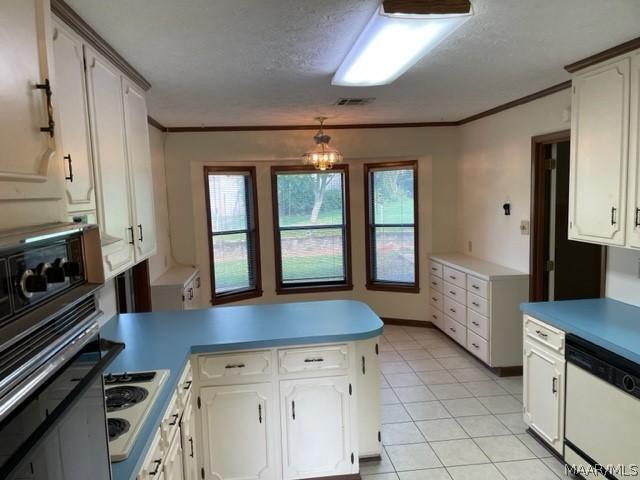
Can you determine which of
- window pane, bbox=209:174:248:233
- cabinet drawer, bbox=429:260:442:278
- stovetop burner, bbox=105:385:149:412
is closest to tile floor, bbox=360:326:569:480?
cabinet drawer, bbox=429:260:442:278

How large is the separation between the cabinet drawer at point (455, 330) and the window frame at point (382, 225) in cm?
66

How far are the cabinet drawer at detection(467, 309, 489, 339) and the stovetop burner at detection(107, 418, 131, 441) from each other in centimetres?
333

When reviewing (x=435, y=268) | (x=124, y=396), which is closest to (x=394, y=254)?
(x=435, y=268)

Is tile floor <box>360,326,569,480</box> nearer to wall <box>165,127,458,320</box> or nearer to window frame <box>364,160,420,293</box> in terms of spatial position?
window frame <box>364,160,420,293</box>

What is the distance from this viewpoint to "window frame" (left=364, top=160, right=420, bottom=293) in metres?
5.39

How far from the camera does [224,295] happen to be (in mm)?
5199

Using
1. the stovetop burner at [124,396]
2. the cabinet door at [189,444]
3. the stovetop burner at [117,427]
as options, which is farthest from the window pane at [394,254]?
the stovetop burner at [117,427]

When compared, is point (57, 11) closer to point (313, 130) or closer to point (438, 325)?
point (313, 130)

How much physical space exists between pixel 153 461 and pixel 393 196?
174 inches

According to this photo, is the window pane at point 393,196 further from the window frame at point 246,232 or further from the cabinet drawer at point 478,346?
the cabinet drawer at point 478,346

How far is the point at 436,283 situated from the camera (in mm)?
5133

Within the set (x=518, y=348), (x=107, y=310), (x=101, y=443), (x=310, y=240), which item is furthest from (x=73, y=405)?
(x=310, y=240)

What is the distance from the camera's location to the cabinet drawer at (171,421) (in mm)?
1776

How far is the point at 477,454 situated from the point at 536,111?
111 inches
